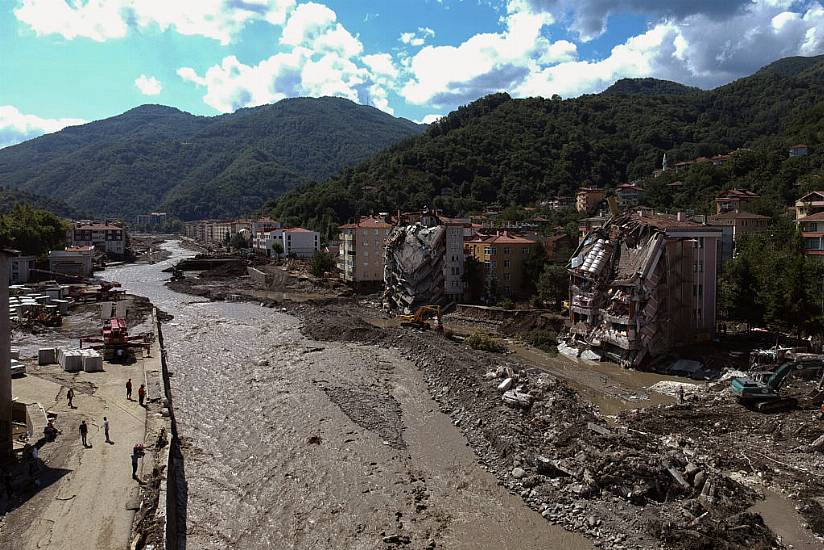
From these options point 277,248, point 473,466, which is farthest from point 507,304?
point 277,248

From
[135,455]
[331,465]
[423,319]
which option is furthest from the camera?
[423,319]

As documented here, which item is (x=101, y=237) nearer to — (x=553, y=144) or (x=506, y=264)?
(x=506, y=264)

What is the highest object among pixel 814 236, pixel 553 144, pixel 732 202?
pixel 553 144

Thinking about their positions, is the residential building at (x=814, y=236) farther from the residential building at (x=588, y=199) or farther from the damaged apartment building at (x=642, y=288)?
the residential building at (x=588, y=199)

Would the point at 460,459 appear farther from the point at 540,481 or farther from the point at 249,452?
the point at 249,452

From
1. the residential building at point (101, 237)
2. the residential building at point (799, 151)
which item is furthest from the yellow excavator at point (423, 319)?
the residential building at point (101, 237)

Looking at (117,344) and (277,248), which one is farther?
(277,248)

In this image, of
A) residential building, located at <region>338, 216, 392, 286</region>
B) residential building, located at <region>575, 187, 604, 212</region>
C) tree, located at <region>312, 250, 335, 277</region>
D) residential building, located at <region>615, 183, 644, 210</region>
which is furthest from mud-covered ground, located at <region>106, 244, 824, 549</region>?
residential building, located at <region>615, 183, 644, 210</region>

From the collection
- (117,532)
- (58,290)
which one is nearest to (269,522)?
(117,532)
